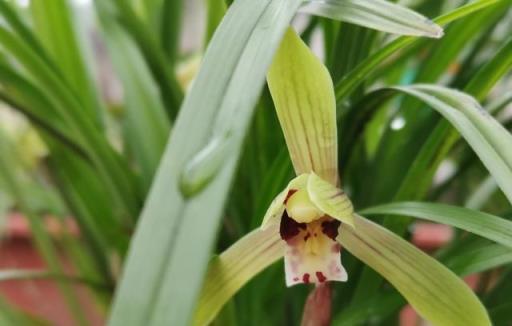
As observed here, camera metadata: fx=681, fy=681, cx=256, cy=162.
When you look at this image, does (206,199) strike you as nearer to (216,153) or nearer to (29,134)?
(216,153)

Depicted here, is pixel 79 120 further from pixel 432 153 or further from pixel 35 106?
pixel 432 153

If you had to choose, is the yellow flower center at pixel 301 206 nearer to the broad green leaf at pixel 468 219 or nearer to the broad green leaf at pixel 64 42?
the broad green leaf at pixel 468 219

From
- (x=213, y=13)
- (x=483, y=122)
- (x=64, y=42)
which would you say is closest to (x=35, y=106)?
(x=64, y=42)

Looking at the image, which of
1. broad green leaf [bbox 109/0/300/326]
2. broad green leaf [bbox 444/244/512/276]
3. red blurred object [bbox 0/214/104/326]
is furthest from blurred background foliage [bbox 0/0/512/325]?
red blurred object [bbox 0/214/104/326]

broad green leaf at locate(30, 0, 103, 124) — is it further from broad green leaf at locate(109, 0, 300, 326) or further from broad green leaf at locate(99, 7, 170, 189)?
broad green leaf at locate(109, 0, 300, 326)

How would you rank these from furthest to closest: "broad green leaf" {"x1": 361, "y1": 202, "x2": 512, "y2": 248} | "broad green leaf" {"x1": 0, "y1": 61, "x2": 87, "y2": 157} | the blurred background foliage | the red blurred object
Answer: the red blurred object < "broad green leaf" {"x1": 0, "y1": 61, "x2": 87, "y2": 157} < the blurred background foliage < "broad green leaf" {"x1": 361, "y1": 202, "x2": 512, "y2": 248}
